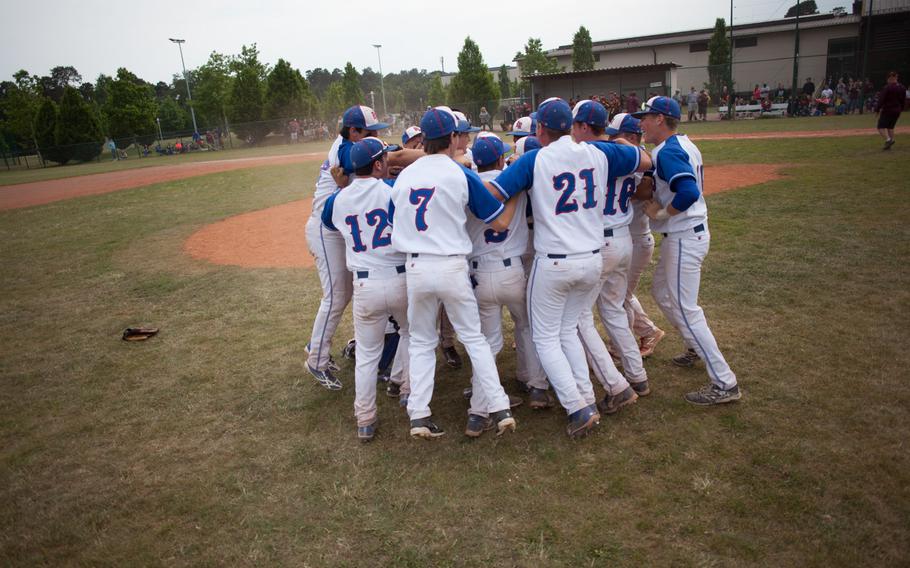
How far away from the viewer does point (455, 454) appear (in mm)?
4223

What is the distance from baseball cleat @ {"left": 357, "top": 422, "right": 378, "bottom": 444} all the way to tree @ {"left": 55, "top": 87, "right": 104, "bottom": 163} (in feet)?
152

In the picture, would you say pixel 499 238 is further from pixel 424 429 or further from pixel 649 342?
pixel 649 342

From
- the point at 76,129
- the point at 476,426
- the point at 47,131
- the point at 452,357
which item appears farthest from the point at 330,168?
the point at 47,131

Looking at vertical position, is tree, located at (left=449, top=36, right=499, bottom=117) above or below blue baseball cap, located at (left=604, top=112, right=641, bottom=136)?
above

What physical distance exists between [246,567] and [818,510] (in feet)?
11.3

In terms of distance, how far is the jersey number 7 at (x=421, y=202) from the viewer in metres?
3.99

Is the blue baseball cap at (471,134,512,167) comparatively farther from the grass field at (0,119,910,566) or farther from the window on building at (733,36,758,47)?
the window on building at (733,36,758,47)

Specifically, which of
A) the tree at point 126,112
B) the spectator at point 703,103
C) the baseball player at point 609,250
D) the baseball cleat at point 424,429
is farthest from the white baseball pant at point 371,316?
the tree at point 126,112

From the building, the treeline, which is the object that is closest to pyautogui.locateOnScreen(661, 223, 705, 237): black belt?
the building

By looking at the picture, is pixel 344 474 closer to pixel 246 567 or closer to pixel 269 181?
pixel 246 567

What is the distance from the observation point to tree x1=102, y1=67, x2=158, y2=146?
4584 cm

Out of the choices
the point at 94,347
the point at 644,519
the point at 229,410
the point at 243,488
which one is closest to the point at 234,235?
the point at 94,347

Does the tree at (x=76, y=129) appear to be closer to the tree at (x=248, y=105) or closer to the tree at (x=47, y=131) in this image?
the tree at (x=47, y=131)

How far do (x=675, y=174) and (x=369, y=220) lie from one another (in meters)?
2.42
